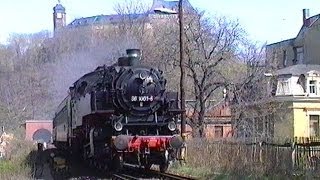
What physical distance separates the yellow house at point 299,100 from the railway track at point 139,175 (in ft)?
82.2

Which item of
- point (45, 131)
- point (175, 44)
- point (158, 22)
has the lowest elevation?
point (45, 131)

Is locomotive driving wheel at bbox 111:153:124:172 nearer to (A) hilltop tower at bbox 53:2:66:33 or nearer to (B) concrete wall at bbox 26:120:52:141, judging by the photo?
(B) concrete wall at bbox 26:120:52:141

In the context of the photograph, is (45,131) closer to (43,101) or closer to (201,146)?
(43,101)

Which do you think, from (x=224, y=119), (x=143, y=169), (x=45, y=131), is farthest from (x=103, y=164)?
(x=45, y=131)

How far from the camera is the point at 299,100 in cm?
4881

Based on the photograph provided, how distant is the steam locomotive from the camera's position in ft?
61.6

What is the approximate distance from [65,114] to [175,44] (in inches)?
694

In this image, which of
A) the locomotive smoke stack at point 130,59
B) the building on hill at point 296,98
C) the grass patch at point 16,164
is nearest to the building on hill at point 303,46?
the building on hill at point 296,98

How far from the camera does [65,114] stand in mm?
25281

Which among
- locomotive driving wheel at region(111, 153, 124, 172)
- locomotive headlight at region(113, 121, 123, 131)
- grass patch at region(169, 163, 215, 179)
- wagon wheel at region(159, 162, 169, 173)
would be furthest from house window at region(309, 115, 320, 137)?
locomotive headlight at region(113, 121, 123, 131)

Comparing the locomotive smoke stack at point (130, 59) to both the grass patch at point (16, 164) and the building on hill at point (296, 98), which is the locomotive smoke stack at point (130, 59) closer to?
the grass patch at point (16, 164)

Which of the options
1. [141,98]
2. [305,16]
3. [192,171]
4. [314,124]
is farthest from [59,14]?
[141,98]

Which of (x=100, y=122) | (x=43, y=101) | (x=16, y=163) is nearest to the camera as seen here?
(x=100, y=122)

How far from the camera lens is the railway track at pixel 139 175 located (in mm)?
18100
